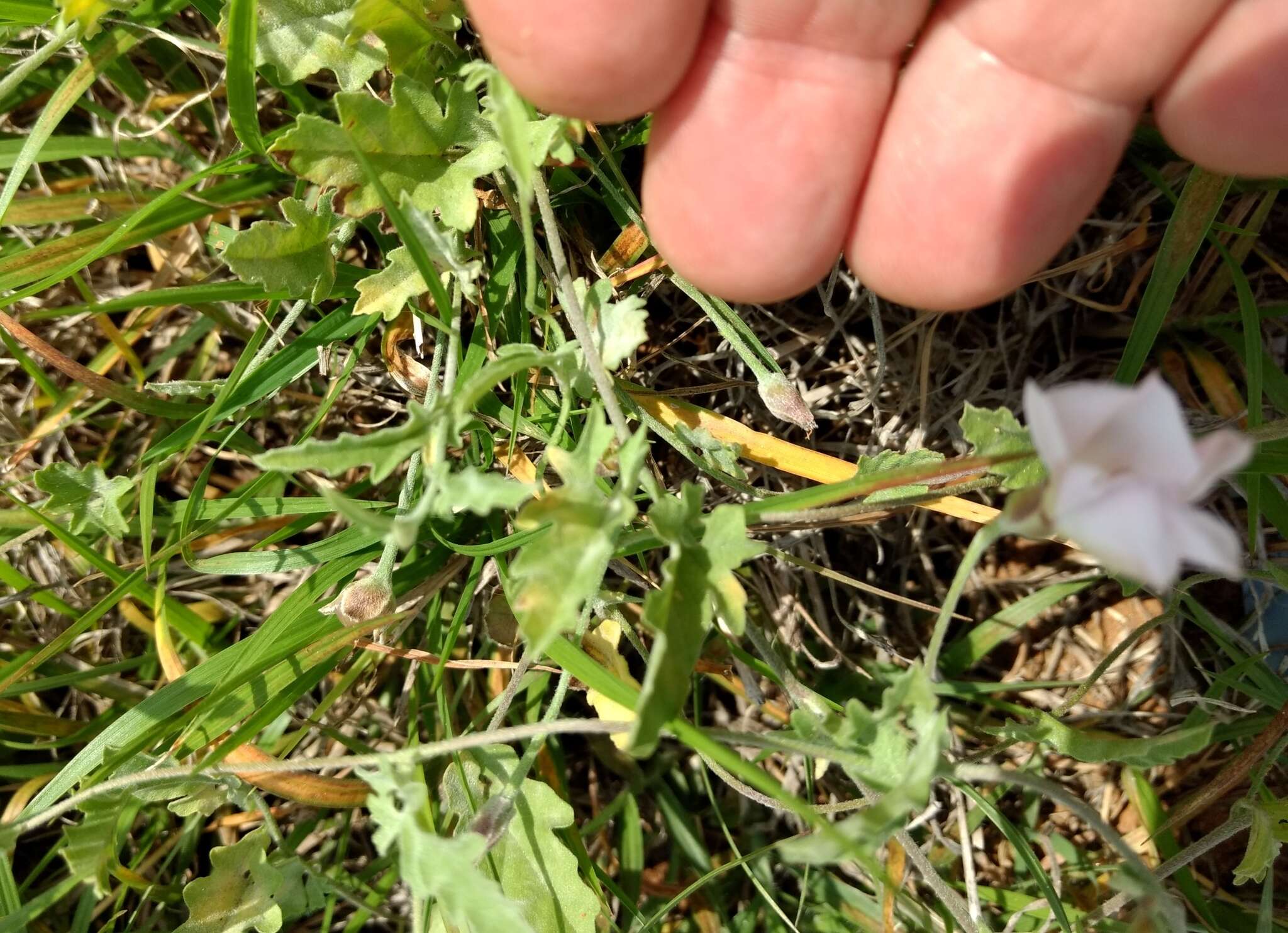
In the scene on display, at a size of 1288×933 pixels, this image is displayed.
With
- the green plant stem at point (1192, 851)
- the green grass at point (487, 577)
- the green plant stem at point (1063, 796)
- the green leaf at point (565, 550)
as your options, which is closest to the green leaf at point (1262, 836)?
the green plant stem at point (1192, 851)

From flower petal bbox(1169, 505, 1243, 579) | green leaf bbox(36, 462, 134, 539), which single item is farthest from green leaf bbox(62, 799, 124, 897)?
flower petal bbox(1169, 505, 1243, 579)

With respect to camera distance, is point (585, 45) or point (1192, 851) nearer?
point (585, 45)

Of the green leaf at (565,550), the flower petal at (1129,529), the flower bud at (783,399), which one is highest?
the flower petal at (1129,529)

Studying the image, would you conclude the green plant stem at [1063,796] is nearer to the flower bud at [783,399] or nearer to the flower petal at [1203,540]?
the flower petal at [1203,540]

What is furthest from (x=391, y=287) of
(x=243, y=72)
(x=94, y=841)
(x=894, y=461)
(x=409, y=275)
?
(x=94, y=841)

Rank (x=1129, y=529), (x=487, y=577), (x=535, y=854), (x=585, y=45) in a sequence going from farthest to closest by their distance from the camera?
(x=487, y=577)
(x=535, y=854)
(x=585, y=45)
(x=1129, y=529)

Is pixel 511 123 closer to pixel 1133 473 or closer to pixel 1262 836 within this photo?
pixel 1133 473
